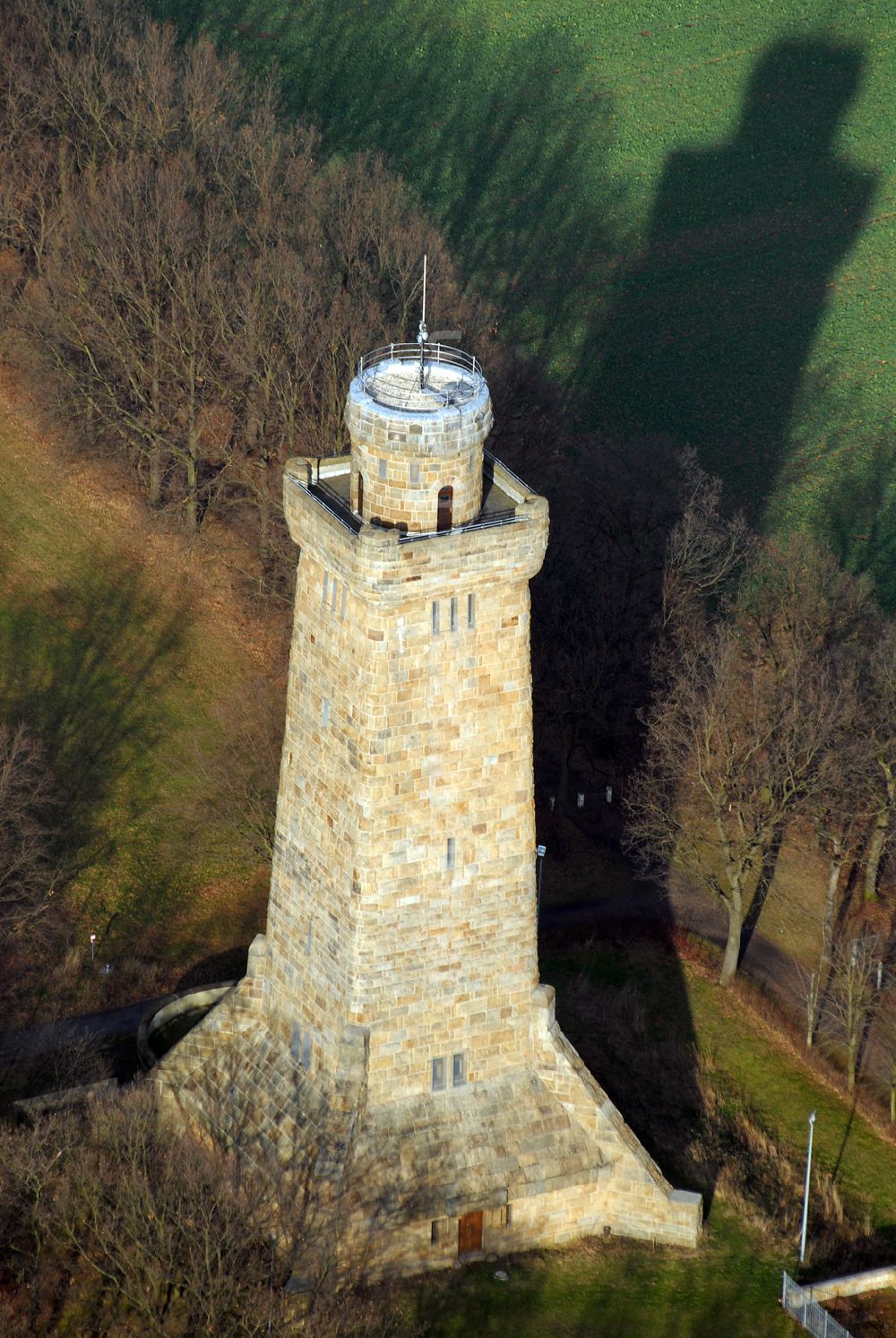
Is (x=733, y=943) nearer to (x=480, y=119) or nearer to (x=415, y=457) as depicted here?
(x=415, y=457)

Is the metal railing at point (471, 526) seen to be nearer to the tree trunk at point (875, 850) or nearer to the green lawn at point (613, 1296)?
the green lawn at point (613, 1296)

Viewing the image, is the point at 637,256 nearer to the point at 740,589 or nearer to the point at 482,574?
the point at 740,589

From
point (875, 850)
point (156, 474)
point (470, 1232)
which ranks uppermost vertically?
point (470, 1232)

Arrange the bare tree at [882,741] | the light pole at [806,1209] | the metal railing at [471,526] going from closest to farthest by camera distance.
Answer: the metal railing at [471,526]
the light pole at [806,1209]
the bare tree at [882,741]

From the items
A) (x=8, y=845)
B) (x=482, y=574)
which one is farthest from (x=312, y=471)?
(x=8, y=845)

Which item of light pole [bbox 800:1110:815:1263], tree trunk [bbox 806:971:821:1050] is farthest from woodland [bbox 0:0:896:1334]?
light pole [bbox 800:1110:815:1263]

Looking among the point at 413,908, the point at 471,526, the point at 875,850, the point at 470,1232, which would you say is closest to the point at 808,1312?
the point at 470,1232

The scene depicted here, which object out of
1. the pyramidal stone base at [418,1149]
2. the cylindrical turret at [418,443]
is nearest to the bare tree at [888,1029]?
the pyramidal stone base at [418,1149]

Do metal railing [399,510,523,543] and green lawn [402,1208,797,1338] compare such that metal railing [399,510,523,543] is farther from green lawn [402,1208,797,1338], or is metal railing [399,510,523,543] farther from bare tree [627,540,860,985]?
bare tree [627,540,860,985]
